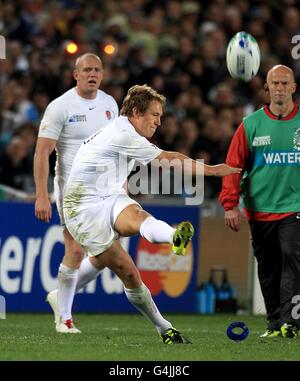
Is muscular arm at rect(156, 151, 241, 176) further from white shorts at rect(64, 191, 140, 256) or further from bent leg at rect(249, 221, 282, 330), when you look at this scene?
bent leg at rect(249, 221, 282, 330)

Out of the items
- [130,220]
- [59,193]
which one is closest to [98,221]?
[130,220]

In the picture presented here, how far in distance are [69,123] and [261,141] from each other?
177 cm

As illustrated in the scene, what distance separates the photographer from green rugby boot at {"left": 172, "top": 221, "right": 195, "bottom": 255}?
26.2 ft

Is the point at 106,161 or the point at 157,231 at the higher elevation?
the point at 106,161

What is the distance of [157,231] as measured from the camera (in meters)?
8.23

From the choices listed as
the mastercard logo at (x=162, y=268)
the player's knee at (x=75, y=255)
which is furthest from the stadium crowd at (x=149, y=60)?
the player's knee at (x=75, y=255)

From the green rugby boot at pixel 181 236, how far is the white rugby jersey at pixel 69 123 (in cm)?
257

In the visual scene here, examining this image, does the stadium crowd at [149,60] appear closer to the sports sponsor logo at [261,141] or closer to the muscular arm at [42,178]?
the muscular arm at [42,178]

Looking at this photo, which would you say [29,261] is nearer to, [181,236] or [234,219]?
[234,219]

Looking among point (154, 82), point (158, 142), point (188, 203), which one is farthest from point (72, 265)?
point (154, 82)

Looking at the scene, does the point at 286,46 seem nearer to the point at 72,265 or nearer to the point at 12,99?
the point at 12,99

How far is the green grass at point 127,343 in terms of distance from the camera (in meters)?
7.67

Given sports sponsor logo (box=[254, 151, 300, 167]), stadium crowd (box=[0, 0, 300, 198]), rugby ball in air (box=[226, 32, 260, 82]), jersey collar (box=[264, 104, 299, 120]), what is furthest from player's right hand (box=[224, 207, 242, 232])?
stadium crowd (box=[0, 0, 300, 198])

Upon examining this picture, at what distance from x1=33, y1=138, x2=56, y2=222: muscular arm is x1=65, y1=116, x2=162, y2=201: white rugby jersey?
2.96 ft
